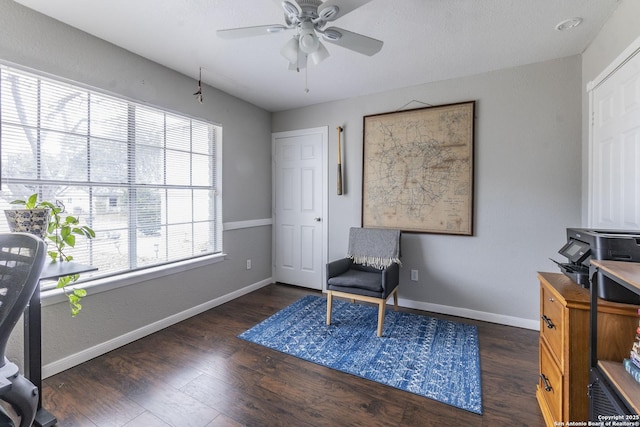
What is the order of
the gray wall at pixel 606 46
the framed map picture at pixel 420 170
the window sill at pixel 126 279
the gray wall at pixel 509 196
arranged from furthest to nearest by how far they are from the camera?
the framed map picture at pixel 420 170, the gray wall at pixel 509 196, the window sill at pixel 126 279, the gray wall at pixel 606 46

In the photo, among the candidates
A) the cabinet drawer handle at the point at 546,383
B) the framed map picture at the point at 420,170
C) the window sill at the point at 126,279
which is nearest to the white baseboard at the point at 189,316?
the window sill at the point at 126,279

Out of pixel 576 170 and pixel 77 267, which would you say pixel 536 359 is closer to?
pixel 576 170

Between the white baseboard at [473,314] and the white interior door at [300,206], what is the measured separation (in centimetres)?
120

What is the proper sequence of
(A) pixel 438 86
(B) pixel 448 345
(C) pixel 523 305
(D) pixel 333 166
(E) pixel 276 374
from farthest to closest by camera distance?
(D) pixel 333 166 < (A) pixel 438 86 < (C) pixel 523 305 < (B) pixel 448 345 < (E) pixel 276 374

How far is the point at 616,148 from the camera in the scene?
1902 mm

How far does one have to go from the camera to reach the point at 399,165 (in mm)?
3164

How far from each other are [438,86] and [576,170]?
58.0 inches

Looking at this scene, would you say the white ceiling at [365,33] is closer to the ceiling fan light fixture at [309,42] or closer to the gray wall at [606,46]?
the gray wall at [606,46]

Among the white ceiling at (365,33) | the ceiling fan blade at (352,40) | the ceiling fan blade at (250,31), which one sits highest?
the white ceiling at (365,33)

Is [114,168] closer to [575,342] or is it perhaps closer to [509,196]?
[575,342]

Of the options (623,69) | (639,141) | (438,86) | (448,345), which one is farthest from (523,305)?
(438,86)

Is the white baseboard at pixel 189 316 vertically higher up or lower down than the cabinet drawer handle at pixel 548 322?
lower down

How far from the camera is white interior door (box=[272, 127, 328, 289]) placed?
12.2 feet

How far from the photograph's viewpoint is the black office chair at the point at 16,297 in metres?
0.90
